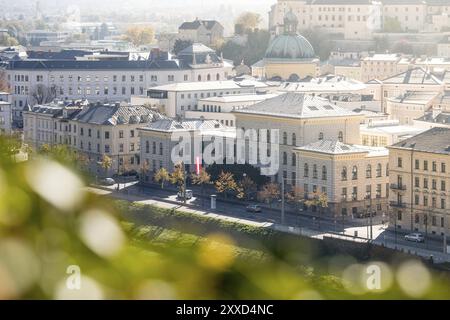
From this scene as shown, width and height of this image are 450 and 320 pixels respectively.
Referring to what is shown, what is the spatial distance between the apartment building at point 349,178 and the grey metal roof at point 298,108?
2143mm

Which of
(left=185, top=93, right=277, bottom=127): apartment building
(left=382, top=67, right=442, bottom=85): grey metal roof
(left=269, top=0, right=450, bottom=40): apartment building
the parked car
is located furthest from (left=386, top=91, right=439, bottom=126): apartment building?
(left=269, top=0, right=450, bottom=40): apartment building

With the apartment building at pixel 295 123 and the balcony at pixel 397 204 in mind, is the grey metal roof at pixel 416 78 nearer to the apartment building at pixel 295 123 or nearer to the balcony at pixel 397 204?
the apartment building at pixel 295 123

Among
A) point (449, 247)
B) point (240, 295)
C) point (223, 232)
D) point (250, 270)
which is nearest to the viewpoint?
point (240, 295)

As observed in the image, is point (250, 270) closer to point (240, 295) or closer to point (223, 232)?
point (240, 295)

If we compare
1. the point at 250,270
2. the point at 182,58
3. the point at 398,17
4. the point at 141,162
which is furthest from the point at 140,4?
the point at 250,270

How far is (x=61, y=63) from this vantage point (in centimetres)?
3941

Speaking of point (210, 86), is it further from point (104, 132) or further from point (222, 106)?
point (104, 132)

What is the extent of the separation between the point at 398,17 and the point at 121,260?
176ft

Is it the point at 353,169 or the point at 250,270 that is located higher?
the point at 250,270

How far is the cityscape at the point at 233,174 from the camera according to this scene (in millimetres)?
1958

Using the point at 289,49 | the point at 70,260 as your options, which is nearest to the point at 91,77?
the point at 289,49

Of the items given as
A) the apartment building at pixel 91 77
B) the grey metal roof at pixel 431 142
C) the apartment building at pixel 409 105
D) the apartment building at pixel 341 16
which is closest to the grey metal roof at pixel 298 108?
the grey metal roof at pixel 431 142

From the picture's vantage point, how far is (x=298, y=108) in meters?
22.8

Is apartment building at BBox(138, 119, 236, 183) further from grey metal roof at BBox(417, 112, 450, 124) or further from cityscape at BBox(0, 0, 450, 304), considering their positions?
grey metal roof at BBox(417, 112, 450, 124)
